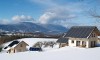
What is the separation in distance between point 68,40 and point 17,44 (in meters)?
15.6

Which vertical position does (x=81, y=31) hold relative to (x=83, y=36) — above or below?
above

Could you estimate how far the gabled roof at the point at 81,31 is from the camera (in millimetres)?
40944

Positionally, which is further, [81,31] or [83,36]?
[81,31]

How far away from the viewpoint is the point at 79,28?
144 feet

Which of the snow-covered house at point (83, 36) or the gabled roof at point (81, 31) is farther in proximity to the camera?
the gabled roof at point (81, 31)

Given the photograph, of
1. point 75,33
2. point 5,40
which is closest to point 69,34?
point 75,33

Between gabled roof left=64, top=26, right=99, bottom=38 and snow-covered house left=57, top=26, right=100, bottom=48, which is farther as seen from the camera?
gabled roof left=64, top=26, right=99, bottom=38

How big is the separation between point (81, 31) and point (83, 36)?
2.07m

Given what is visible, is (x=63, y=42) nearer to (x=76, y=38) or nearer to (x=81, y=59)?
(x=76, y=38)

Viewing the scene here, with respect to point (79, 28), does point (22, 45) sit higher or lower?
lower

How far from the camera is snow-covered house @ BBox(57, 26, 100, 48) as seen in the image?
40.4 meters

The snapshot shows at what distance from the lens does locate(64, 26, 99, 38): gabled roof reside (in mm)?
40944

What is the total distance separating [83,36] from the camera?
133 feet

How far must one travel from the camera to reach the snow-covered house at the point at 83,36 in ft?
132
